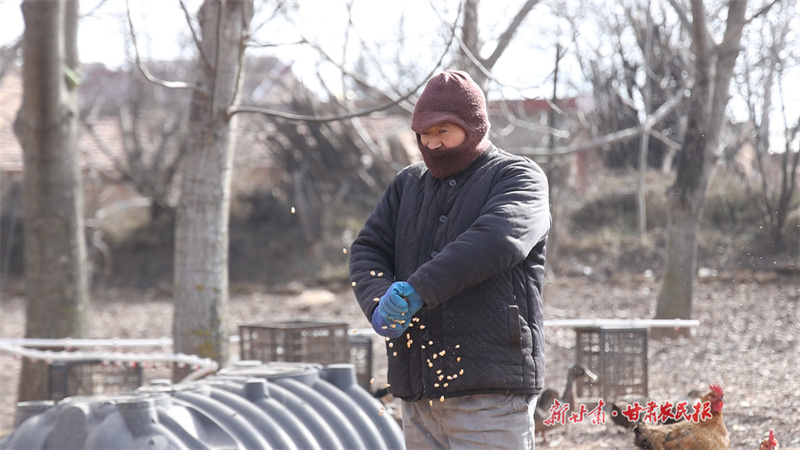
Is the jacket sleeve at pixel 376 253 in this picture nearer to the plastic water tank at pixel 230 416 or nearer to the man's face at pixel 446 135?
the man's face at pixel 446 135

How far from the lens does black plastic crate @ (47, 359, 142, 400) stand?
6332 mm

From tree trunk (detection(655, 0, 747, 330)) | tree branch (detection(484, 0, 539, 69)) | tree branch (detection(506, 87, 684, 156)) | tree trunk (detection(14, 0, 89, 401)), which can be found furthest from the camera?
tree trunk (detection(655, 0, 747, 330))

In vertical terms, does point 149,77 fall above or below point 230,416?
above

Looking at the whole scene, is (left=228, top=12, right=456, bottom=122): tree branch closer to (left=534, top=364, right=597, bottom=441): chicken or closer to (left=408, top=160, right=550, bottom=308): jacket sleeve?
(left=534, top=364, right=597, bottom=441): chicken

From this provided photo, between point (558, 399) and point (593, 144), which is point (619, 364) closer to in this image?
point (558, 399)

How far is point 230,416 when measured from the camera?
13.4ft

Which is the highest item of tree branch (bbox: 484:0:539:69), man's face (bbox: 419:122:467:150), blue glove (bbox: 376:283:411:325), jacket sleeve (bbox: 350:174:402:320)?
tree branch (bbox: 484:0:539:69)

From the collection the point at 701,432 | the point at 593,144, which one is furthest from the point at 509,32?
the point at 701,432

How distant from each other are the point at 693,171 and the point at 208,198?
5.67 metres

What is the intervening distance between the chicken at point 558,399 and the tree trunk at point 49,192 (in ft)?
15.8

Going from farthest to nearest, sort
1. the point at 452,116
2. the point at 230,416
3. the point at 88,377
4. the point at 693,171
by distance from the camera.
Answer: the point at 693,171
the point at 88,377
the point at 230,416
the point at 452,116

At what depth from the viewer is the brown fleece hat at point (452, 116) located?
111 inches

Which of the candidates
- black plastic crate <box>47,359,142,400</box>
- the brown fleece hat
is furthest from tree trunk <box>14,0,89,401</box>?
the brown fleece hat

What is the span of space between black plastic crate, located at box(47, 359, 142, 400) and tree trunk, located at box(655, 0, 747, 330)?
5761 mm
